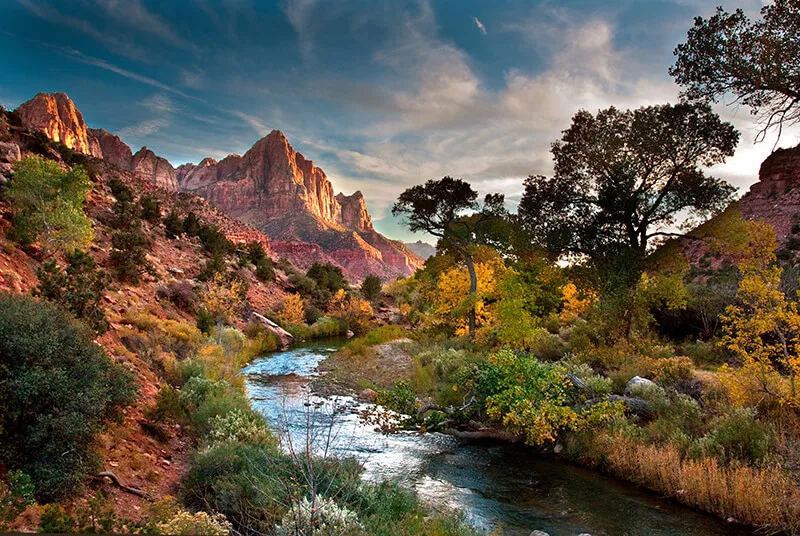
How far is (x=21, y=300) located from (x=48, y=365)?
5.66ft

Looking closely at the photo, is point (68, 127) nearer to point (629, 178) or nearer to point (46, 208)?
point (46, 208)

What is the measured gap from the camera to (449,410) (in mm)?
11789

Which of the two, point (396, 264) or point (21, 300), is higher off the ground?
point (396, 264)

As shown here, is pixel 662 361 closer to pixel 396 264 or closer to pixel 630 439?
pixel 630 439

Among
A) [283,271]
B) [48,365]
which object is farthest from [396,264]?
[48,365]

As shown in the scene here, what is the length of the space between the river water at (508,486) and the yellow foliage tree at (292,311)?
23704mm

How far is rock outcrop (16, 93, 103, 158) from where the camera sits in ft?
283

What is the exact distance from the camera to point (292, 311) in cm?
3675

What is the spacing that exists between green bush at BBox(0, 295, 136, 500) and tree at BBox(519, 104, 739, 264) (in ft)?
47.7

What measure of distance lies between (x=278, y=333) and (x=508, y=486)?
81.6 feet

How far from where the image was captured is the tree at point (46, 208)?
47.6 ft

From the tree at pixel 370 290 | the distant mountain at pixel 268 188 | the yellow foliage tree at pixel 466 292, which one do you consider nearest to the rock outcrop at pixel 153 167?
the distant mountain at pixel 268 188

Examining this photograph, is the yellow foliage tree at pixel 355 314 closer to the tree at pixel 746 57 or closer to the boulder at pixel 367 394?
the boulder at pixel 367 394

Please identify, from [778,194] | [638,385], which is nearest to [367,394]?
[638,385]
